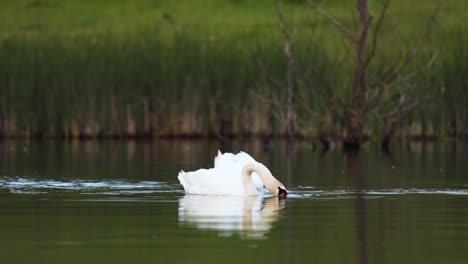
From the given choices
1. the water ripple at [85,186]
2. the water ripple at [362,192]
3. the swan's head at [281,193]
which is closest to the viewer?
the swan's head at [281,193]

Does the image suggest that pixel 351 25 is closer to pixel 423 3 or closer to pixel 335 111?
pixel 423 3

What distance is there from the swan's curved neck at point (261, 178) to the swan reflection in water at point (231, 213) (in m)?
0.10

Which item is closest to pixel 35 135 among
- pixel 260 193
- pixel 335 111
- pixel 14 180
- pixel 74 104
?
pixel 74 104

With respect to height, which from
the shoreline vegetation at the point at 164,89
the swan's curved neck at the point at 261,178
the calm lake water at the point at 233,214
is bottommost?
the calm lake water at the point at 233,214

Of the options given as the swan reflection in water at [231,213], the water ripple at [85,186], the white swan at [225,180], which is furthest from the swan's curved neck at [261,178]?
the water ripple at [85,186]

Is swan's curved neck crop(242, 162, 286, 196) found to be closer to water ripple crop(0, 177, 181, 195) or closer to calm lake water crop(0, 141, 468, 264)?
calm lake water crop(0, 141, 468, 264)

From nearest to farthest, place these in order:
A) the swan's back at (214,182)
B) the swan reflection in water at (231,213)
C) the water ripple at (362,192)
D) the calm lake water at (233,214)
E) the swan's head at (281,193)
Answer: the calm lake water at (233,214) → the swan reflection in water at (231,213) → the swan's head at (281,193) → the water ripple at (362,192) → the swan's back at (214,182)

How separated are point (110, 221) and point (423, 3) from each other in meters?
35.5

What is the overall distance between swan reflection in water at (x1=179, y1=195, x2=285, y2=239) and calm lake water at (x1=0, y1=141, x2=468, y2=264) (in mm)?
12

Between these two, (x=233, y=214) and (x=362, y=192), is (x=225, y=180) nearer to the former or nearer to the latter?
(x=362, y=192)

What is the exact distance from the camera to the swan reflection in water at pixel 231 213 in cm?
1045

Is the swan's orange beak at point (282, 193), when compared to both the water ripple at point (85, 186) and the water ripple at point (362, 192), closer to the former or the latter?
the water ripple at point (362, 192)

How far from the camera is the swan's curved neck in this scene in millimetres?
13260

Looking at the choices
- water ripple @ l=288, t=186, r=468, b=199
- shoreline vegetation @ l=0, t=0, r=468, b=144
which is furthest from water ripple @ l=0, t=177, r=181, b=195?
shoreline vegetation @ l=0, t=0, r=468, b=144
